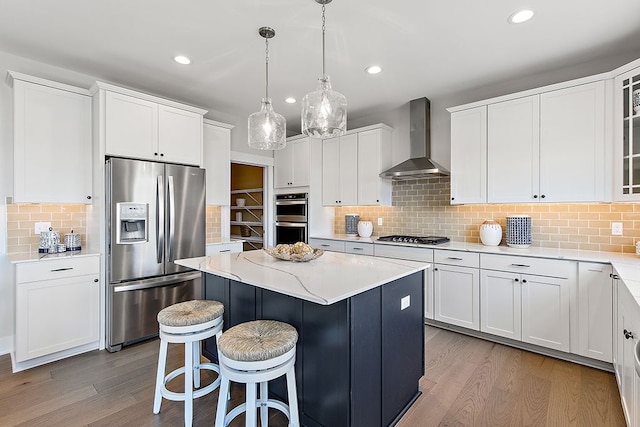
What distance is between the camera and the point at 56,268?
2678 millimetres

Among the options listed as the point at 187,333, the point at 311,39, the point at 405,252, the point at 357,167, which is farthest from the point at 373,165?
the point at 187,333

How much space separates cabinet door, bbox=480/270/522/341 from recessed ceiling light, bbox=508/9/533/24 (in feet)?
6.73

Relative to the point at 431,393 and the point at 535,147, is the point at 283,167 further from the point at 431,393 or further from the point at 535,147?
the point at 431,393

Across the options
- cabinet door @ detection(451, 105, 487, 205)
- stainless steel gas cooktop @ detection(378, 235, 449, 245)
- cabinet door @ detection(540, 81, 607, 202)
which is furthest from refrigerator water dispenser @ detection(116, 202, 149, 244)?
cabinet door @ detection(540, 81, 607, 202)

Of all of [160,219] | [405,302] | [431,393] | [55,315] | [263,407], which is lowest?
[431,393]

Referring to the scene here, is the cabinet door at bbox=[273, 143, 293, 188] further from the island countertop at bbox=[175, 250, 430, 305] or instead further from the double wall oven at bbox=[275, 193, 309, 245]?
the island countertop at bbox=[175, 250, 430, 305]

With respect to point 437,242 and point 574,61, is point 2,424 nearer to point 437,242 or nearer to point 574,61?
point 437,242

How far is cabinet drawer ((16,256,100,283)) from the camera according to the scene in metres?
2.53

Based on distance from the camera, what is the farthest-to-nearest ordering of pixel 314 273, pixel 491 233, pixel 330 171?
pixel 330 171 → pixel 491 233 → pixel 314 273

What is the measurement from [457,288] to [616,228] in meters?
1.47

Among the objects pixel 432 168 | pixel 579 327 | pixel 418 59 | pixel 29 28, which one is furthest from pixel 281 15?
pixel 579 327

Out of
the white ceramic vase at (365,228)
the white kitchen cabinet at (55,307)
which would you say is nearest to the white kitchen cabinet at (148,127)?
the white kitchen cabinet at (55,307)

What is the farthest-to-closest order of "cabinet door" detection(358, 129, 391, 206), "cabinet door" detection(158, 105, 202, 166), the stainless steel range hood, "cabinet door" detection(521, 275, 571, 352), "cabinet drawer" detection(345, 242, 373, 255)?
1. "cabinet door" detection(358, 129, 391, 206)
2. "cabinet drawer" detection(345, 242, 373, 255)
3. the stainless steel range hood
4. "cabinet door" detection(158, 105, 202, 166)
5. "cabinet door" detection(521, 275, 571, 352)

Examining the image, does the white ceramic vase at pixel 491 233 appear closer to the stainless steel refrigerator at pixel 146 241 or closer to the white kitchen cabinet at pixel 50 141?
the stainless steel refrigerator at pixel 146 241
